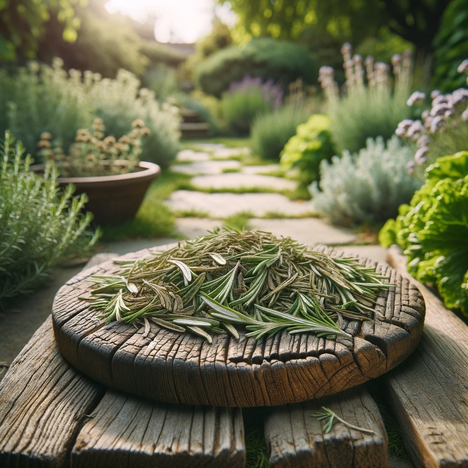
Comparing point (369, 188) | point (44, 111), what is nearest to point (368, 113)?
point (369, 188)

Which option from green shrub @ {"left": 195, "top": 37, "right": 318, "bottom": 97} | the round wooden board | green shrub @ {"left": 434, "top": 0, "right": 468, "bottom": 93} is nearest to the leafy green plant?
the round wooden board

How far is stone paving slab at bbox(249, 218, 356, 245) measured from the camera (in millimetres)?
3420

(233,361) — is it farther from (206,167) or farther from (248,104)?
(248,104)

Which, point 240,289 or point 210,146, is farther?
point 210,146

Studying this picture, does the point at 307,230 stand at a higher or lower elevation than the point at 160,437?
lower

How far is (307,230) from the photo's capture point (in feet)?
12.0

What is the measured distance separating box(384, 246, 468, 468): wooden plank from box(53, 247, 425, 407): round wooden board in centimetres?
7

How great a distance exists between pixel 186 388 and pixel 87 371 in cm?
37

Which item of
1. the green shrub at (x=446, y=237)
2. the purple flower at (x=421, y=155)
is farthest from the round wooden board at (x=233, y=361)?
the purple flower at (x=421, y=155)

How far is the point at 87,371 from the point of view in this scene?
137cm

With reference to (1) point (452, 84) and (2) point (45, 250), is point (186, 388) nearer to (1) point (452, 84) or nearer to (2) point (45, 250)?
(2) point (45, 250)

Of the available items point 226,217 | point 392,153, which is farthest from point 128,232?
point 392,153

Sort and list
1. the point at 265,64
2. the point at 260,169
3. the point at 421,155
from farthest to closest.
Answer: the point at 265,64
the point at 260,169
the point at 421,155

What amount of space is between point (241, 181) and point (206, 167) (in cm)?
130
